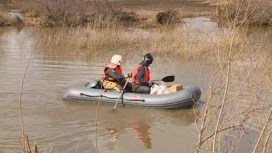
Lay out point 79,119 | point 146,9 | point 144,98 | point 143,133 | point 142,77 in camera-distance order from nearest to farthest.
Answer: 1. point 143,133
2. point 79,119
3. point 144,98
4. point 142,77
5. point 146,9

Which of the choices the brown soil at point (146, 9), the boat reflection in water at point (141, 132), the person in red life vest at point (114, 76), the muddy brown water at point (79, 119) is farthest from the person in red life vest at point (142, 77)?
the brown soil at point (146, 9)

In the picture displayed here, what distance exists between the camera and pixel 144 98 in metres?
8.72

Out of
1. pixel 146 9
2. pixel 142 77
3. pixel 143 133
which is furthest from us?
pixel 146 9

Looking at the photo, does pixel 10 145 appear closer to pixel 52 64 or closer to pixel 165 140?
pixel 165 140

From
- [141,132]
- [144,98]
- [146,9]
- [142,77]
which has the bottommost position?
[141,132]

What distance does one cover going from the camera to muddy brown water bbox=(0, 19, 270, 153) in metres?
6.91

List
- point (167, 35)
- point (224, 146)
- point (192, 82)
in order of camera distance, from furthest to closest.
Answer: point (167, 35), point (192, 82), point (224, 146)

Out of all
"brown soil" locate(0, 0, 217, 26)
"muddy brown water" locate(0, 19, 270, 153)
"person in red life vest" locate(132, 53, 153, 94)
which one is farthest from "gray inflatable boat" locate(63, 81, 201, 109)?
"brown soil" locate(0, 0, 217, 26)

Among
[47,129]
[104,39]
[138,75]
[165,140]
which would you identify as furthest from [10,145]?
[104,39]

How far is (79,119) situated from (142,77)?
1617 millimetres

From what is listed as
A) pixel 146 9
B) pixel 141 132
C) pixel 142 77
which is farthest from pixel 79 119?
pixel 146 9

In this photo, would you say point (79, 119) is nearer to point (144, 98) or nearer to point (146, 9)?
point (144, 98)

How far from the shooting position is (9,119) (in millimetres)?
7980

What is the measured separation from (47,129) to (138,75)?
7.51ft
